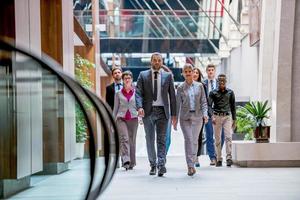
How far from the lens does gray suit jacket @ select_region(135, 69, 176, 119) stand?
6.67m

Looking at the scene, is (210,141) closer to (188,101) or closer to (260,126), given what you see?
(260,126)

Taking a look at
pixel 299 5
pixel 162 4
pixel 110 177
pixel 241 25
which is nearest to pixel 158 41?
pixel 241 25

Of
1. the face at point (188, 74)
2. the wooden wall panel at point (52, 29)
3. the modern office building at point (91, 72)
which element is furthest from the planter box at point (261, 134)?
the wooden wall panel at point (52, 29)

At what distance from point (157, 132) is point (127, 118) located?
3.48 ft

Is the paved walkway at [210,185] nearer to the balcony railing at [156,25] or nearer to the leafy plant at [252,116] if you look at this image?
the leafy plant at [252,116]

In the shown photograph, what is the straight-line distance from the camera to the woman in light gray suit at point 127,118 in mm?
7484

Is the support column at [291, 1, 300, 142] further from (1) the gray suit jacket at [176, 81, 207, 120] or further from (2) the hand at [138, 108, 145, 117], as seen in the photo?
(2) the hand at [138, 108, 145, 117]

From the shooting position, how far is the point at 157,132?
6.59 m

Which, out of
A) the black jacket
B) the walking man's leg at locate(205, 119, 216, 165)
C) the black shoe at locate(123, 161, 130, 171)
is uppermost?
the black jacket

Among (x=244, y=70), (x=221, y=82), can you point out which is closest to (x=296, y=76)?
(x=221, y=82)

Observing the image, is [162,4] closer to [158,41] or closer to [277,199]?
[158,41]

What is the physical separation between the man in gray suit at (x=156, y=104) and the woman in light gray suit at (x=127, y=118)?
0.78m

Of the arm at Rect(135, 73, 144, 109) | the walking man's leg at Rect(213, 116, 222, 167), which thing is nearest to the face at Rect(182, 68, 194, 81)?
the arm at Rect(135, 73, 144, 109)

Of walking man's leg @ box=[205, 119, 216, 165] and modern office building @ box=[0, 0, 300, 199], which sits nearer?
modern office building @ box=[0, 0, 300, 199]
